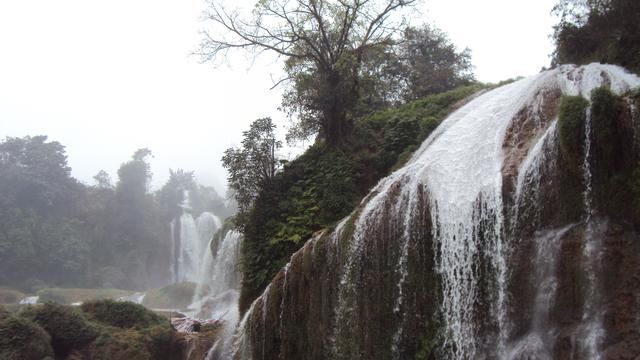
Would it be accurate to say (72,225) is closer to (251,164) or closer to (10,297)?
(10,297)

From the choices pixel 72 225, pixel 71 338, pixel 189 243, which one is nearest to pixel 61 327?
pixel 71 338

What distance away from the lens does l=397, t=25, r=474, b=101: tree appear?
926 inches

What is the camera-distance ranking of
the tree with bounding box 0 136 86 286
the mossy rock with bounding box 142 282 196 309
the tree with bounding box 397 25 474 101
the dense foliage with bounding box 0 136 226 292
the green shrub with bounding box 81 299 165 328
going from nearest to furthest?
the green shrub with bounding box 81 299 165 328 → the tree with bounding box 397 25 474 101 → the mossy rock with bounding box 142 282 196 309 → the tree with bounding box 0 136 86 286 → the dense foliage with bounding box 0 136 226 292

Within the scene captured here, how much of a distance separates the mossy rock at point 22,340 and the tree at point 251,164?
5862 millimetres

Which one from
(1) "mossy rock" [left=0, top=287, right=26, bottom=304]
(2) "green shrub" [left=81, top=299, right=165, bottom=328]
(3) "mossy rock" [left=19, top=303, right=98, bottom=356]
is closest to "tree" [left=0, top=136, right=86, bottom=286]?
(1) "mossy rock" [left=0, top=287, right=26, bottom=304]

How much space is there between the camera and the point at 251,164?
1537 cm

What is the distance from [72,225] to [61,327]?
117 feet

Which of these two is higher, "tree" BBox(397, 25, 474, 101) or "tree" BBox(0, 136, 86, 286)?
"tree" BBox(397, 25, 474, 101)

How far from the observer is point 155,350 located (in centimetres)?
1514

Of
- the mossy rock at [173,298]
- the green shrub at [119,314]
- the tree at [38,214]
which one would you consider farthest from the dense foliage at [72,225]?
the green shrub at [119,314]

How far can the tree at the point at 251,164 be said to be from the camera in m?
15.1

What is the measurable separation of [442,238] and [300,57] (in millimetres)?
9894

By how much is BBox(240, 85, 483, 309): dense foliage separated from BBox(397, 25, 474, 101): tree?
616 cm

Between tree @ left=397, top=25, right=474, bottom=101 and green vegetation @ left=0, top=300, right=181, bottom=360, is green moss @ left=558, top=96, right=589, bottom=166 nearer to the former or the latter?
green vegetation @ left=0, top=300, right=181, bottom=360
